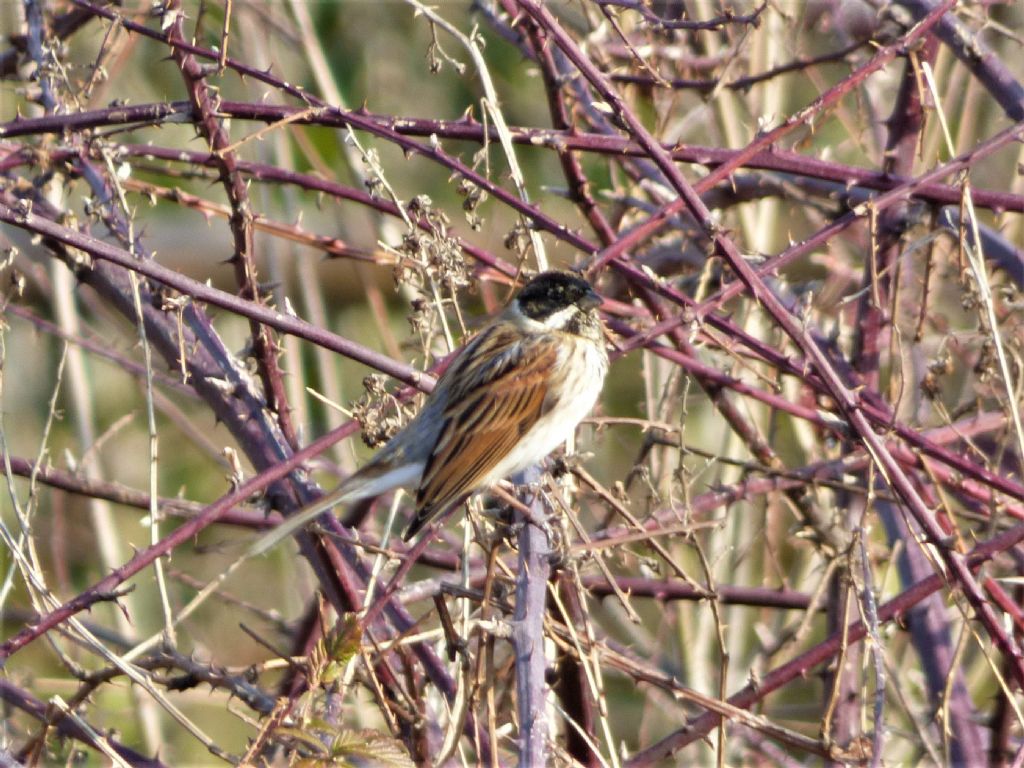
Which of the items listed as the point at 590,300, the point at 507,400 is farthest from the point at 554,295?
the point at 507,400

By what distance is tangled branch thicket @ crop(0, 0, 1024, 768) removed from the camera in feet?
7.90

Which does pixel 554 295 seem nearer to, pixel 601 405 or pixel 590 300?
pixel 590 300

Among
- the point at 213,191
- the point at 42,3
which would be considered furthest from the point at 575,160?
the point at 213,191

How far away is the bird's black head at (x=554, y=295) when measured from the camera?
10.6ft

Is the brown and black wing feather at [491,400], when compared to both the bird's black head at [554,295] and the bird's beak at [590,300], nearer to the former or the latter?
the bird's black head at [554,295]

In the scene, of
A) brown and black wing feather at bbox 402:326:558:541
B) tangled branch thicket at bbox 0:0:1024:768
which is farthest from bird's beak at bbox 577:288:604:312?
brown and black wing feather at bbox 402:326:558:541

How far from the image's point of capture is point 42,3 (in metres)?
3.41

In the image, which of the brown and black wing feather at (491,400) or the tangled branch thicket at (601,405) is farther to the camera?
the brown and black wing feather at (491,400)

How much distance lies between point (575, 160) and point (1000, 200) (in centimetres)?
102

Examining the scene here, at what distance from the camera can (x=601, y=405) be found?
4.03 metres

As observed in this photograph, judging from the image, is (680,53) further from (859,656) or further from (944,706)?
(944,706)

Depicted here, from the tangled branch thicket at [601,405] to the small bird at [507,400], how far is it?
0.35 feet

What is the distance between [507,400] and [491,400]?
43mm

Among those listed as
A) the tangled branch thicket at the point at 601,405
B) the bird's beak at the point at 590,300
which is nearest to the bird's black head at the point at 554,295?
the bird's beak at the point at 590,300
